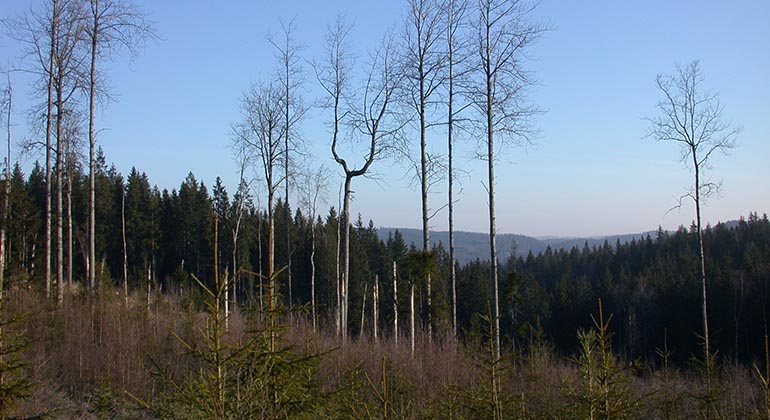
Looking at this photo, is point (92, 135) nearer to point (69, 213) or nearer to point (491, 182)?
point (69, 213)

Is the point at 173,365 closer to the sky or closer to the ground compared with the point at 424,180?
closer to the ground

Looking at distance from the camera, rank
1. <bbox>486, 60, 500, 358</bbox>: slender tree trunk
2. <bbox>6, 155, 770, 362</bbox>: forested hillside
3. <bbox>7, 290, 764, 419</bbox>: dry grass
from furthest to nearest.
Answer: <bbox>6, 155, 770, 362</bbox>: forested hillside < <bbox>486, 60, 500, 358</bbox>: slender tree trunk < <bbox>7, 290, 764, 419</bbox>: dry grass

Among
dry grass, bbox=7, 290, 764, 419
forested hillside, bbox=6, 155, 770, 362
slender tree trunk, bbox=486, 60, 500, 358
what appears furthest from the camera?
forested hillside, bbox=6, 155, 770, 362

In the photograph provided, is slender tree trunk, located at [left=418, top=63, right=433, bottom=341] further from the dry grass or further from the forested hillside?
the forested hillside

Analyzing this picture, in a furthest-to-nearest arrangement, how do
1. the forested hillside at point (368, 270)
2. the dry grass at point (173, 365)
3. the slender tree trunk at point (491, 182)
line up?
1. the forested hillside at point (368, 270)
2. the slender tree trunk at point (491, 182)
3. the dry grass at point (173, 365)

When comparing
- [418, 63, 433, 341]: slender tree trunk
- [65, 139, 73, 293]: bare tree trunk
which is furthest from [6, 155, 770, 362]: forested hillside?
[418, 63, 433, 341]: slender tree trunk

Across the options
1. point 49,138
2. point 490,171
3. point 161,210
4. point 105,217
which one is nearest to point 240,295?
point 161,210

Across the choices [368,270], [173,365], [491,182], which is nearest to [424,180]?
[491,182]

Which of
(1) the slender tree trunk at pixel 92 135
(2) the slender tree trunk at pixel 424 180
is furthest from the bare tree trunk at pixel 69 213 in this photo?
(2) the slender tree trunk at pixel 424 180

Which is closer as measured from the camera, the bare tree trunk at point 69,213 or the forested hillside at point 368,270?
the bare tree trunk at point 69,213

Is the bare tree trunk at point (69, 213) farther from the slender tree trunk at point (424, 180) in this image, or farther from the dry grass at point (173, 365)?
the slender tree trunk at point (424, 180)

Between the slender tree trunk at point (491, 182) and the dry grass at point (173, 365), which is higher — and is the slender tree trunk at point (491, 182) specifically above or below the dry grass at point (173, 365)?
above

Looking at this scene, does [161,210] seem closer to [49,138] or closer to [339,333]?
[49,138]

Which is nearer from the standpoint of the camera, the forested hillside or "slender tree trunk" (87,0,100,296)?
"slender tree trunk" (87,0,100,296)
